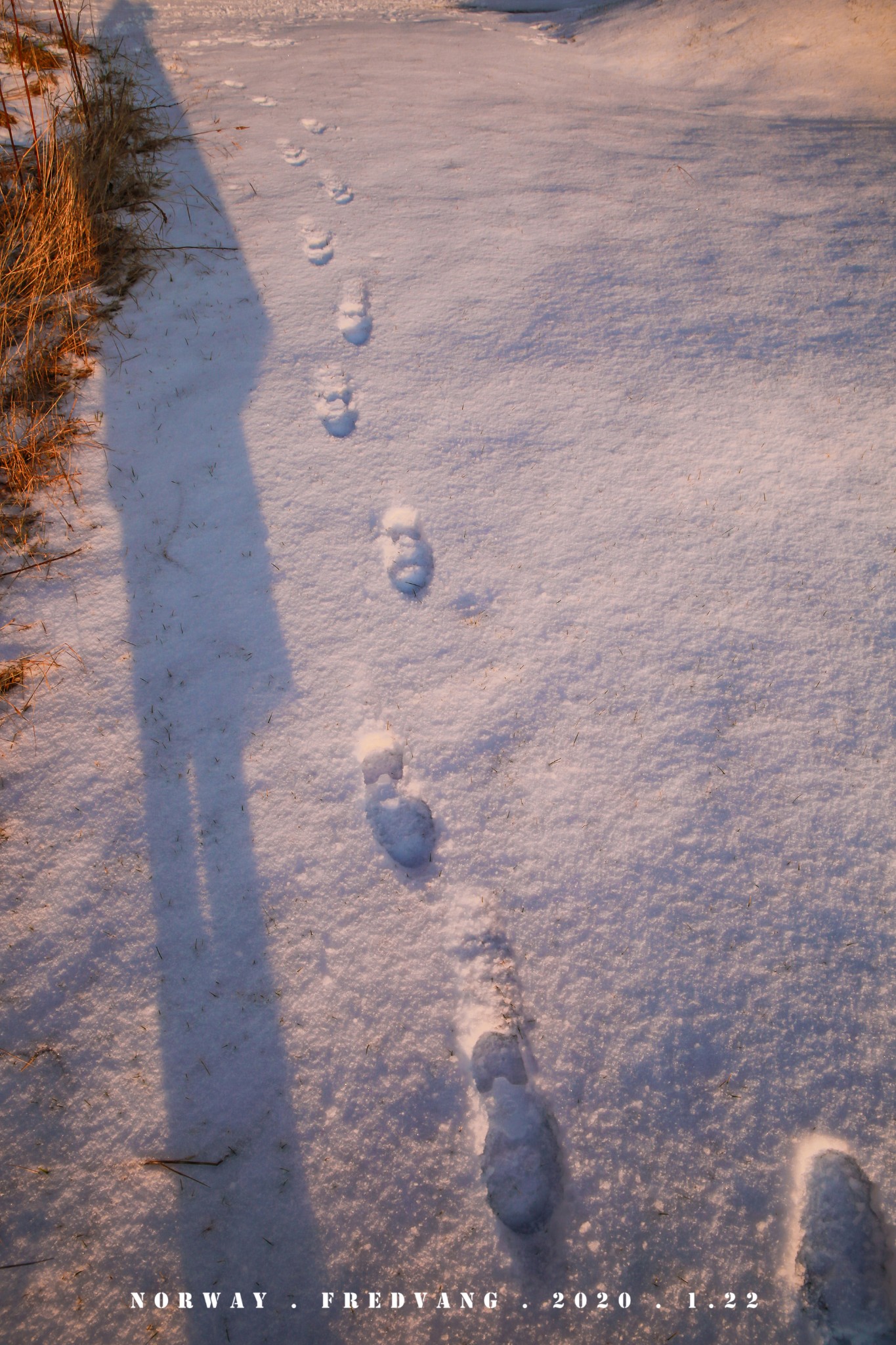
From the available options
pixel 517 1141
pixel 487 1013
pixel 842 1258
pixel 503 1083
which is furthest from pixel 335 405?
pixel 842 1258

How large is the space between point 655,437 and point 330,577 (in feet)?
5.41

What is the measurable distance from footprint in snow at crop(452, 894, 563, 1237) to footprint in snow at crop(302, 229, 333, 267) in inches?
141

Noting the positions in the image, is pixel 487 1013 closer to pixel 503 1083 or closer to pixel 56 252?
pixel 503 1083

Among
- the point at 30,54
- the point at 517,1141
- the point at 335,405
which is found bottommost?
the point at 517,1141

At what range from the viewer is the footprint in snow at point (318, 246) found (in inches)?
131

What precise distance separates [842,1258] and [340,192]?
17.7ft

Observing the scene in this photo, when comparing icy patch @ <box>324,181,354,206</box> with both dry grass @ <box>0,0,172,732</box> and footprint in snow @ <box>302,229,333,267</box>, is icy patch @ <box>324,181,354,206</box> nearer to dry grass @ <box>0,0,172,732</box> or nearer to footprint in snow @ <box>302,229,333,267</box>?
footprint in snow @ <box>302,229,333,267</box>

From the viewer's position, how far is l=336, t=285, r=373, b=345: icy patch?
9.93 ft

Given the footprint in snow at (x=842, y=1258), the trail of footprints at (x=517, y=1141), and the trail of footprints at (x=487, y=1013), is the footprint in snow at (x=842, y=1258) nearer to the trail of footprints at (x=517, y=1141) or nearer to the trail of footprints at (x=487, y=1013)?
the trail of footprints at (x=517, y=1141)

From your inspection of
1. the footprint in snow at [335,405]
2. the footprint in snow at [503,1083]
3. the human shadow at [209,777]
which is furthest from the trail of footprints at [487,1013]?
the footprint in snow at [335,405]

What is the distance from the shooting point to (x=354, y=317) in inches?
122

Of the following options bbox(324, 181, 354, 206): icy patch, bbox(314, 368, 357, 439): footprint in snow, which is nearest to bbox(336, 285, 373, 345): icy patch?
bbox(314, 368, 357, 439): footprint in snow

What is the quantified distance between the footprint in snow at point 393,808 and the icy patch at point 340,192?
3.70 metres

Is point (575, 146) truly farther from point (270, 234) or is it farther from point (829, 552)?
point (829, 552)
